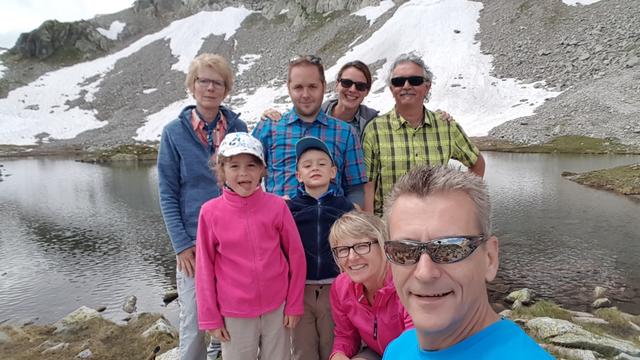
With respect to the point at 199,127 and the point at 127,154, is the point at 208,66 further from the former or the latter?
the point at 127,154

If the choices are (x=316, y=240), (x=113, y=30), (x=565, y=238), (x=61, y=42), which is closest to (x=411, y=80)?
(x=316, y=240)

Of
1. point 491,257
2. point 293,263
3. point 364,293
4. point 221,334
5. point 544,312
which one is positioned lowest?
point 544,312

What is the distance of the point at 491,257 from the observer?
96.4 inches

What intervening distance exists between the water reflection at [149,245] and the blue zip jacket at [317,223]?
10338 millimetres

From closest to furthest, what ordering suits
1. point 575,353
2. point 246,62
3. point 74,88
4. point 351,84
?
point 351,84 → point 575,353 → point 246,62 → point 74,88

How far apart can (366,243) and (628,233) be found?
21.6 meters

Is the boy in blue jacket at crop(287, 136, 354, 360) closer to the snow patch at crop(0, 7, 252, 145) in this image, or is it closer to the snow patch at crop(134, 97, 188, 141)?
the snow patch at crop(134, 97, 188, 141)

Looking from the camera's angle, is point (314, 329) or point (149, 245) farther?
point (149, 245)

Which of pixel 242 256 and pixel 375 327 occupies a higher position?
pixel 242 256

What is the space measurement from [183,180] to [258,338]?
2.31 m

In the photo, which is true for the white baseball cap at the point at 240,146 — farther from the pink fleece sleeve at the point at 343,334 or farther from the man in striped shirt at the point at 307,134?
the pink fleece sleeve at the point at 343,334

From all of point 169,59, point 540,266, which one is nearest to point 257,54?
point 169,59

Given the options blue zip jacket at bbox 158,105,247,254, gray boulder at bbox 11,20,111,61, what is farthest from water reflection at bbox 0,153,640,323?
gray boulder at bbox 11,20,111,61

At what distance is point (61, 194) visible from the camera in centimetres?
3569
